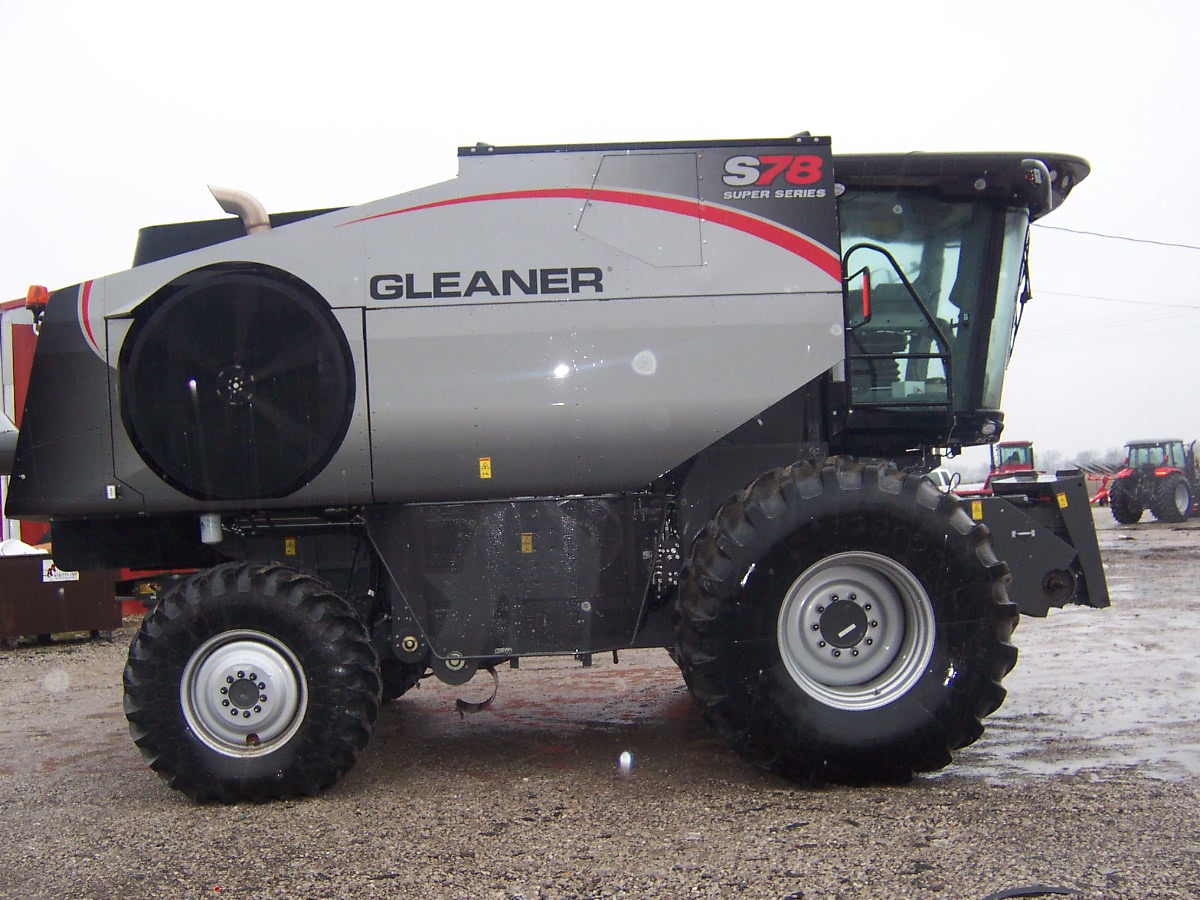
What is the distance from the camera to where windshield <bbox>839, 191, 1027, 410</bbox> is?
5480 mm

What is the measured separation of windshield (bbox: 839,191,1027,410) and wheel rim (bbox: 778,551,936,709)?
1.08 metres

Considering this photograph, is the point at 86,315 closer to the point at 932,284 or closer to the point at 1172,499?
the point at 932,284

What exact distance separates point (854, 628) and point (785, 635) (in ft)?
1.12

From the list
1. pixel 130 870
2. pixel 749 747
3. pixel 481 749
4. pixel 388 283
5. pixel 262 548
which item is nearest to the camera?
pixel 130 870

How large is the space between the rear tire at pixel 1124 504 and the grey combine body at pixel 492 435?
25179 millimetres

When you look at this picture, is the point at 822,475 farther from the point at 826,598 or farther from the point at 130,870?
the point at 130,870

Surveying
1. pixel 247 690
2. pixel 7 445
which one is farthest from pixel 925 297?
pixel 7 445

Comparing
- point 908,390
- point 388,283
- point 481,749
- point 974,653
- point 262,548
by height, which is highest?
point 388,283

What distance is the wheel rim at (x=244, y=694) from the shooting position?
491 cm

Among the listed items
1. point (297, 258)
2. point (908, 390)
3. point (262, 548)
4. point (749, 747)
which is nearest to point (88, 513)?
point (262, 548)

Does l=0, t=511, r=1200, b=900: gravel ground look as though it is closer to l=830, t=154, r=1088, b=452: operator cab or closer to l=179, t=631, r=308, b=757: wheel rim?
l=179, t=631, r=308, b=757: wheel rim

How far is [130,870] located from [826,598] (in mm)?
3274

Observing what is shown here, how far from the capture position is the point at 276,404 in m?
5.09

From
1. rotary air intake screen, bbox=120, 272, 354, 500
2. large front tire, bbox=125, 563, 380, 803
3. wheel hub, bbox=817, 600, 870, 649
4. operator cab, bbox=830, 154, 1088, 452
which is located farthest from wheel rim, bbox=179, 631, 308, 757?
operator cab, bbox=830, 154, 1088, 452
